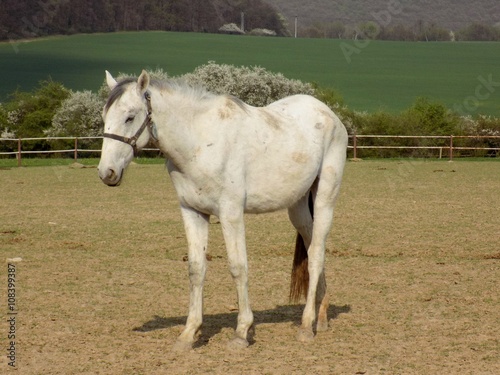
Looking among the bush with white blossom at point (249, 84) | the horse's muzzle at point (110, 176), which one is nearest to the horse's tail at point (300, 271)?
the horse's muzzle at point (110, 176)

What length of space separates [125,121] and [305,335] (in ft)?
7.19

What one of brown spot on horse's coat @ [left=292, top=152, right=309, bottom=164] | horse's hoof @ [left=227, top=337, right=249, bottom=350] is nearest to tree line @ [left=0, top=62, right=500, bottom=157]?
brown spot on horse's coat @ [left=292, top=152, right=309, bottom=164]

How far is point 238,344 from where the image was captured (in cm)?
610

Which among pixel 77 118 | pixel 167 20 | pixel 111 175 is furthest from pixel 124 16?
pixel 111 175

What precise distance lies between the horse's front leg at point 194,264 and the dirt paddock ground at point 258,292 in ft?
0.55

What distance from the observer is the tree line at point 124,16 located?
73375 mm

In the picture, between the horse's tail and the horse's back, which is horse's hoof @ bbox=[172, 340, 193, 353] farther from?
the horse's tail

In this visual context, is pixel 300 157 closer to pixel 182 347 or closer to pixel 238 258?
pixel 238 258

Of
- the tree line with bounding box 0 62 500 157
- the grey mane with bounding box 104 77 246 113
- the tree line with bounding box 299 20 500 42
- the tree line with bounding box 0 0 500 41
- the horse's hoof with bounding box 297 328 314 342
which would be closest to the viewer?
the grey mane with bounding box 104 77 246 113

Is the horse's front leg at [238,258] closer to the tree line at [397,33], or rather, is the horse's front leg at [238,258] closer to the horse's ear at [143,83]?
the horse's ear at [143,83]

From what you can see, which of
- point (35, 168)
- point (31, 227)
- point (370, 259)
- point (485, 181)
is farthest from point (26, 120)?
point (370, 259)

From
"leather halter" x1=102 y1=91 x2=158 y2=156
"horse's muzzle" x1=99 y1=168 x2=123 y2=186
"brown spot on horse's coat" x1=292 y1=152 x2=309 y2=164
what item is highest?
"leather halter" x1=102 y1=91 x2=158 y2=156

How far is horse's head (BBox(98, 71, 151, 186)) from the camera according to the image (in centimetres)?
558

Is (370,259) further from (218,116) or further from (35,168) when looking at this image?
(35,168)
